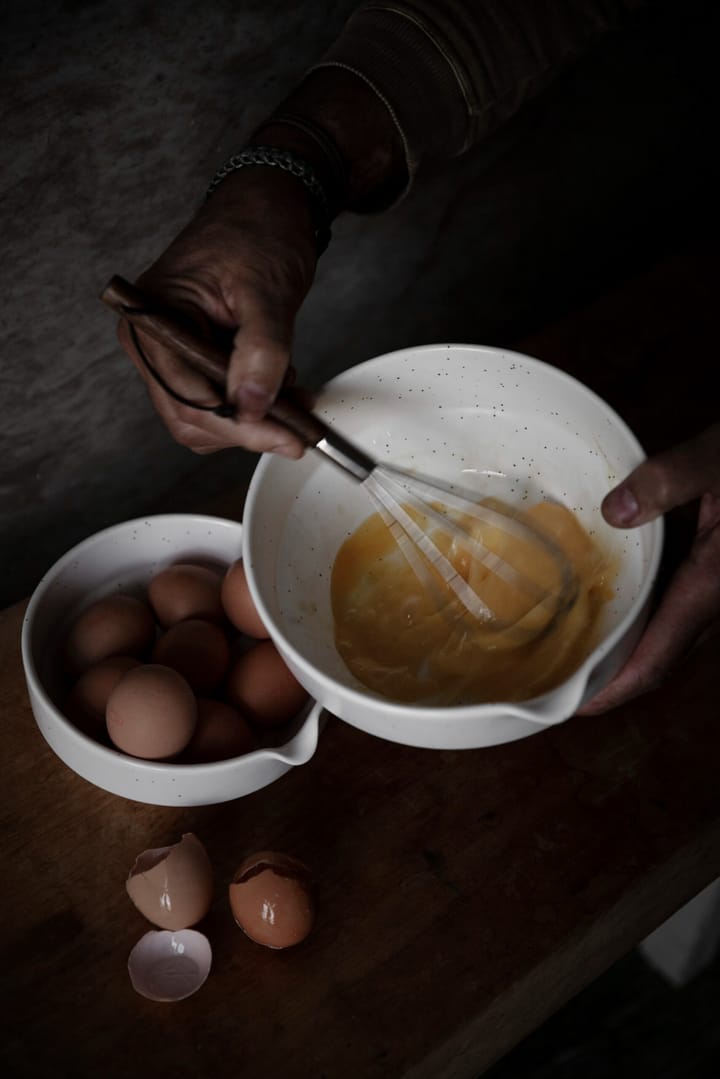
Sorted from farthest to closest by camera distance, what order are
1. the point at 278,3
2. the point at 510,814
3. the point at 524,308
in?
the point at 524,308 < the point at 278,3 < the point at 510,814

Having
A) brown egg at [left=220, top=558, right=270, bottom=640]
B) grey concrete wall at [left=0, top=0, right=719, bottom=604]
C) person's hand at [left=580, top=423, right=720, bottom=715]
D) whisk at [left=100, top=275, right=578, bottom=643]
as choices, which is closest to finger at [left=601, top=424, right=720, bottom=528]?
person's hand at [left=580, top=423, right=720, bottom=715]

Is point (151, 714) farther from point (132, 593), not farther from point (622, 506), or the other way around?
point (622, 506)

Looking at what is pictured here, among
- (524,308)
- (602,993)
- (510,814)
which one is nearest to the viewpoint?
(510,814)

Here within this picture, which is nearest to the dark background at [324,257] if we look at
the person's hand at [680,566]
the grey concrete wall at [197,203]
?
the grey concrete wall at [197,203]

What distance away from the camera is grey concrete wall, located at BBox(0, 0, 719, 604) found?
1010mm

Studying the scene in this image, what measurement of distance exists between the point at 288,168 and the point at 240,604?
1.31ft

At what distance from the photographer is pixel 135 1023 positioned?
0.82 meters

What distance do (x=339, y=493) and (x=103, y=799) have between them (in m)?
0.35

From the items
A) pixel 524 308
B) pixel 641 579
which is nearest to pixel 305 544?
pixel 641 579

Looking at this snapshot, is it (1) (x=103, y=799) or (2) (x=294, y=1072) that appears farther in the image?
(1) (x=103, y=799)

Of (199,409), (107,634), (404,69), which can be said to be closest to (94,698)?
(107,634)

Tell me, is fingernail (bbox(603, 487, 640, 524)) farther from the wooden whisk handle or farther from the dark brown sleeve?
the dark brown sleeve

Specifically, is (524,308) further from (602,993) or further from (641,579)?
(602,993)

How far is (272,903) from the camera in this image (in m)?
0.83
